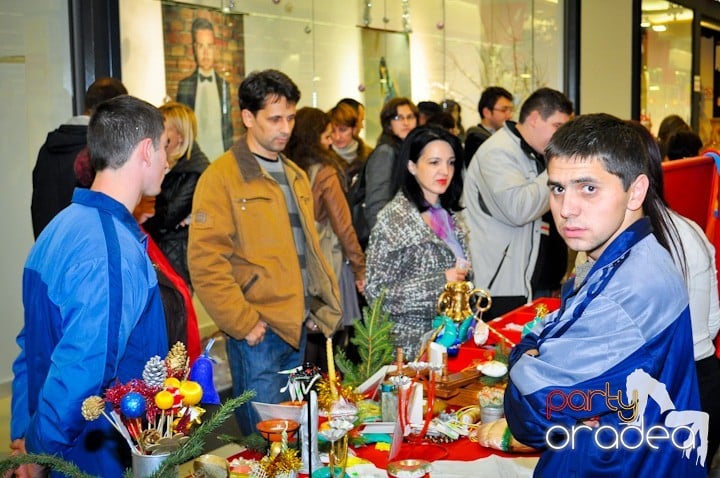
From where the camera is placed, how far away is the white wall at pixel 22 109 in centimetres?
455

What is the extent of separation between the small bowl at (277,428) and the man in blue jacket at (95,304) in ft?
1.26

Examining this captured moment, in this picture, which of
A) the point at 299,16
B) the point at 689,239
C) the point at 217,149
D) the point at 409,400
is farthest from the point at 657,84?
the point at 409,400

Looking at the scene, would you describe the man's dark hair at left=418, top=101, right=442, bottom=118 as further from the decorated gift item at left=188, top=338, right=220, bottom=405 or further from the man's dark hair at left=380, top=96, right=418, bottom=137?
the decorated gift item at left=188, top=338, right=220, bottom=405

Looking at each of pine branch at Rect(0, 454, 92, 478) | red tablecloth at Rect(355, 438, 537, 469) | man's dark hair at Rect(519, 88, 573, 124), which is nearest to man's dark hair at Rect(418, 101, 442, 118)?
man's dark hair at Rect(519, 88, 573, 124)

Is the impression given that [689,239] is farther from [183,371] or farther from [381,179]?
[381,179]

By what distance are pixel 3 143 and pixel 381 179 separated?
7.22ft

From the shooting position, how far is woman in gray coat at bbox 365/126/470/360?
11.9 ft

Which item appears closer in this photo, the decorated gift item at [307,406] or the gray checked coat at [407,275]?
the decorated gift item at [307,406]

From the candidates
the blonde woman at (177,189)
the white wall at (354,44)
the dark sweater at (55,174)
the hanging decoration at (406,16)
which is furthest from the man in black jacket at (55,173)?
the hanging decoration at (406,16)

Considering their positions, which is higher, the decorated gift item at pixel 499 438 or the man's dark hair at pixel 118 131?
the man's dark hair at pixel 118 131

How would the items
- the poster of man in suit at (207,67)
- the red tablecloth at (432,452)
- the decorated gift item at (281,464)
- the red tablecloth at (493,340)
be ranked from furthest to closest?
1. the poster of man in suit at (207,67)
2. the red tablecloth at (493,340)
3. the red tablecloth at (432,452)
4. the decorated gift item at (281,464)

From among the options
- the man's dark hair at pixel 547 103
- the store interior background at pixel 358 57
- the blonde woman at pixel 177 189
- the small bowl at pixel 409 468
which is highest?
the store interior background at pixel 358 57

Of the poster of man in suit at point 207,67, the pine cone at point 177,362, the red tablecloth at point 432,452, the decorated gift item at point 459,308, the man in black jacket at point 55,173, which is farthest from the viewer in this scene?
the poster of man in suit at point 207,67

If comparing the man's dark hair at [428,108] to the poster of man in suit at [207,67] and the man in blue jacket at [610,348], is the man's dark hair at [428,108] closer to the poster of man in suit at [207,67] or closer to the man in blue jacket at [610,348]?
the poster of man in suit at [207,67]
